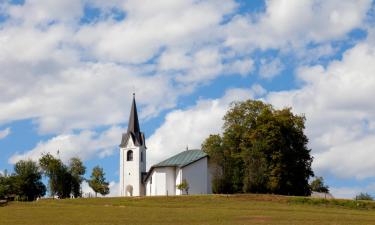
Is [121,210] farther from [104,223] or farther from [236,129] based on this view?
[236,129]

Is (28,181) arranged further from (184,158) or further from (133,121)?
(184,158)

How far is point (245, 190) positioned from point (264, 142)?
22.5 ft

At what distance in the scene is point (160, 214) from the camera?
54.5 metres

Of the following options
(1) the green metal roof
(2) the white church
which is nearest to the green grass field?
(2) the white church

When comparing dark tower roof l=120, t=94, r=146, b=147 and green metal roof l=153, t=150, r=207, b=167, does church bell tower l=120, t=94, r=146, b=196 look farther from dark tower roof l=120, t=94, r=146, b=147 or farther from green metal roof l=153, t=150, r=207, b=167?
green metal roof l=153, t=150, r=207, b=167

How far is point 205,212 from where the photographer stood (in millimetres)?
56125

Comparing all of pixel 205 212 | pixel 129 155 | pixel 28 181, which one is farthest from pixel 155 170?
pixel 205 212

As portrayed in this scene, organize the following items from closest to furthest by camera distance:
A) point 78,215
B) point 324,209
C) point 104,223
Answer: point 104,223 < point 78,215 < point 324,209

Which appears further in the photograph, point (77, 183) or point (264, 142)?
point (77, 183)

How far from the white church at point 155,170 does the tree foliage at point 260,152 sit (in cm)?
241

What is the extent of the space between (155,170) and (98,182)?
1191 cm

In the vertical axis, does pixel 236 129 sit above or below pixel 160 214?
above

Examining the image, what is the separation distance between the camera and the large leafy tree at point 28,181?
9969 cm

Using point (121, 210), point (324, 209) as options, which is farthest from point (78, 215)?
A: point (324, 209)
